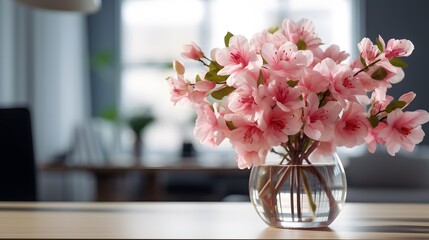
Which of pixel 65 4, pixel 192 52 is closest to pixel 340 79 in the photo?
pixel 192 52

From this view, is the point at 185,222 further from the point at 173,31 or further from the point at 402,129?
the point at 173,31

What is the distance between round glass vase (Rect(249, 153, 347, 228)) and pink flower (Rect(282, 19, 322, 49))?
7.2 inches

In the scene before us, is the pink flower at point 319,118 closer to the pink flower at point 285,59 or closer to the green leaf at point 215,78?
the pink flower at point 285,59

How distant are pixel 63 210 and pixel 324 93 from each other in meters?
0.62

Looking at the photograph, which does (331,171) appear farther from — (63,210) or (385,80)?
(63,210)

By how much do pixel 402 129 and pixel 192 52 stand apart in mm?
343

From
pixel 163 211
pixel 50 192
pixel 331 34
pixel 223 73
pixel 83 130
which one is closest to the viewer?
pixel 223 73

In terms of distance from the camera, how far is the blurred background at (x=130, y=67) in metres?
5.66

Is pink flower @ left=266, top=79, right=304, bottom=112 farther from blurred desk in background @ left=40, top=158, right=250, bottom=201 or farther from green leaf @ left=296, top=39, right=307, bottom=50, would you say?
blurred desk in background @ left=40, top=158, right=250, bottom=201

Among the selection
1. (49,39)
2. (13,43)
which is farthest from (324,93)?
(49,39)

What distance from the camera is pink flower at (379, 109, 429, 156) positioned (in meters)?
1.10

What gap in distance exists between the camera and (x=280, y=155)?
45.1 inches

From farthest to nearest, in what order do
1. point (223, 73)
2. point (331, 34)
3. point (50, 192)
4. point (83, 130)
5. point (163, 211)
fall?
point (331, 34) → point (50, 192) → point (83, 130) → point (163, 211) → point (223, 73)

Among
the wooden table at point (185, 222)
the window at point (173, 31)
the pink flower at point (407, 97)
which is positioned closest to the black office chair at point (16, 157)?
the wooden table at point (185, 222)
